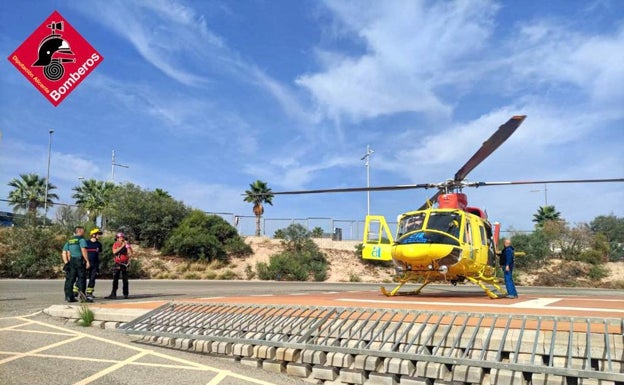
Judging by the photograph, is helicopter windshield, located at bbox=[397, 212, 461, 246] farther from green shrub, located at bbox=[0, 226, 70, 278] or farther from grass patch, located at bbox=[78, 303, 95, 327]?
green shrub, located at bbox=[0, 226, 70, 278]

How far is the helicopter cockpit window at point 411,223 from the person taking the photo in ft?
36.6

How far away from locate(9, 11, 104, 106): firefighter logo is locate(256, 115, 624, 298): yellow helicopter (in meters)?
6.93

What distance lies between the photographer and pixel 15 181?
52.1m

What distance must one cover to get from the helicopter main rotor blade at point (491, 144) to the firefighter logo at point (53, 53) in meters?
8.13

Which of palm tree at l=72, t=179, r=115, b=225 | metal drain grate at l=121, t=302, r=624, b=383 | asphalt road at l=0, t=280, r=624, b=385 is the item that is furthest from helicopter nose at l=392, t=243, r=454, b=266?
palm tree at l=72, t=179, r=115, b=225

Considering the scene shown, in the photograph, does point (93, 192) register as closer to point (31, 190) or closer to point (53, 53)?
point (31, 190)

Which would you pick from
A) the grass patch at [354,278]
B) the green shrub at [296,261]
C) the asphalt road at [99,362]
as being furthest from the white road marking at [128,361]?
the grass patch at [354,278]

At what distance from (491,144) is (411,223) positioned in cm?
259

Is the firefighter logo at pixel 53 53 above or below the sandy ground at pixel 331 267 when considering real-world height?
above

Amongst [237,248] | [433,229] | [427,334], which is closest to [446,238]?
[433,229]

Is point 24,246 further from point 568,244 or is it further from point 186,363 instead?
point 568,244

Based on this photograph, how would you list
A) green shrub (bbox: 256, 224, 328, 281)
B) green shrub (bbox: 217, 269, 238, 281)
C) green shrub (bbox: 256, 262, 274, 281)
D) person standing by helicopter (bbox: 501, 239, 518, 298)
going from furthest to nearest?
1. green shrub (bbox: 256, 224, 328, 281)
2. green shrub (bbox: 256, 262, 274, 281)
3. green shrub (bbox: 217, 269, 238, 281)
4. person standing by helicopter (bbox: 501, 239, 518, 298)

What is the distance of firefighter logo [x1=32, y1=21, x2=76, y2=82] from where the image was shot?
20.8ft

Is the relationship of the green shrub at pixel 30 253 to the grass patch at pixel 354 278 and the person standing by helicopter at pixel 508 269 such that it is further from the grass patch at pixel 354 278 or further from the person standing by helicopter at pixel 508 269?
the person standing by helicopter at pixel 508 269
